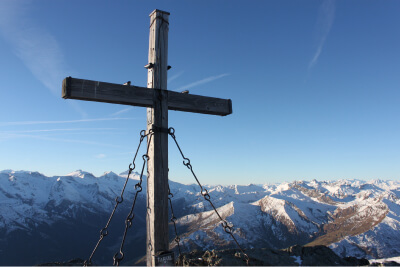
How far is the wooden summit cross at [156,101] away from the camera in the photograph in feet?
18.2

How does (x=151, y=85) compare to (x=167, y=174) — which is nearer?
(x=167, y=174)

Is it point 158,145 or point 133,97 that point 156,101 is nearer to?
point 133,97

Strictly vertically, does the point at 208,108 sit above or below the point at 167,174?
above

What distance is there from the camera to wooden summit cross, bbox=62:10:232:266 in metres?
5.56

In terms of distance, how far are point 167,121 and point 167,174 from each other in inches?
46.5

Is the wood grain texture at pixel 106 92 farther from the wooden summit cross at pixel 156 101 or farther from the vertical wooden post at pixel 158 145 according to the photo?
the vertical wooden post at pixel 158 145

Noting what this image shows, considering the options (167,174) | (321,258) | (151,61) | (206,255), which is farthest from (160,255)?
(321,258)

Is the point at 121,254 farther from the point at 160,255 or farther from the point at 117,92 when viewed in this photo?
the point at 117,92

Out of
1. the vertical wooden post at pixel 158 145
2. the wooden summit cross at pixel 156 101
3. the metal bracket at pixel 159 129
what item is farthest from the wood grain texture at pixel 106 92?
the metal bracket at pixel 159 129

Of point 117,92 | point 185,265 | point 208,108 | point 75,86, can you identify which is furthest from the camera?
point 185,265

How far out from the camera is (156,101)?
616 cm

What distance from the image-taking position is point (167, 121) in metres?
6.21

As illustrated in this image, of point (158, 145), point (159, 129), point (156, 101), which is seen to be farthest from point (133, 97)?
point (158, 145)

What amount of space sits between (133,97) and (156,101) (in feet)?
1.68
